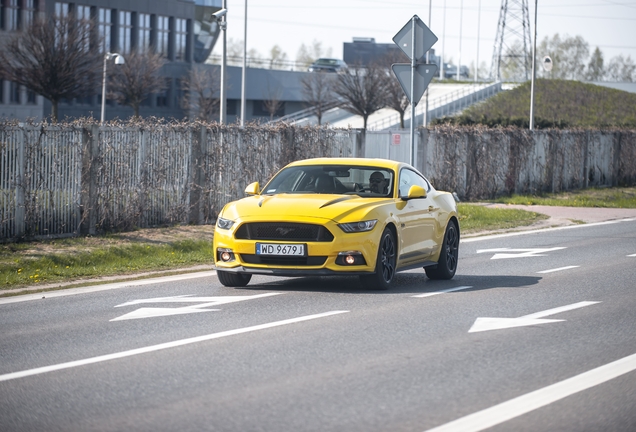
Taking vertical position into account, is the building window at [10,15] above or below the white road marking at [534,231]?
above

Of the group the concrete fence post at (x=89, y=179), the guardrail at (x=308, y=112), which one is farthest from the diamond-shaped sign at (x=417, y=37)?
the guardrail at (x=308, y=112)

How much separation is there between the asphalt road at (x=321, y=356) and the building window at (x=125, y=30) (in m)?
58.2

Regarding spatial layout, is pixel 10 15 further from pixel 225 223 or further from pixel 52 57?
pixel 225 223

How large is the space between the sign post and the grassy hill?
56590 mm

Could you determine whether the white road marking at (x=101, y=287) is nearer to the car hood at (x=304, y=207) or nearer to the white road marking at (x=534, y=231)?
the car hood at (x=304, y=207)

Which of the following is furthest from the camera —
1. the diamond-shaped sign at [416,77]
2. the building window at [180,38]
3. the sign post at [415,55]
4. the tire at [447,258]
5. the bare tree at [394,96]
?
the building window at [180,38]

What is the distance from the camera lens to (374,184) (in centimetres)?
1266

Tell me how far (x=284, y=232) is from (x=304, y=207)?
386mm

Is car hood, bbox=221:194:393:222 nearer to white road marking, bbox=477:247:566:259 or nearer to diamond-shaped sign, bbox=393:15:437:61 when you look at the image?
white road marking, bbox=477:247:566:259

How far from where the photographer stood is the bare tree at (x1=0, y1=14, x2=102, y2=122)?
1832 inches

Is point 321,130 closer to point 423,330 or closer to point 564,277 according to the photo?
point 564,277

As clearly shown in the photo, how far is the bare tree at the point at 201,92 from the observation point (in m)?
68.1

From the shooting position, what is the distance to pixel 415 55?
61.0 feet

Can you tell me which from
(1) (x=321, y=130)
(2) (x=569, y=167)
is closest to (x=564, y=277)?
(1) (x=321, y=130)
